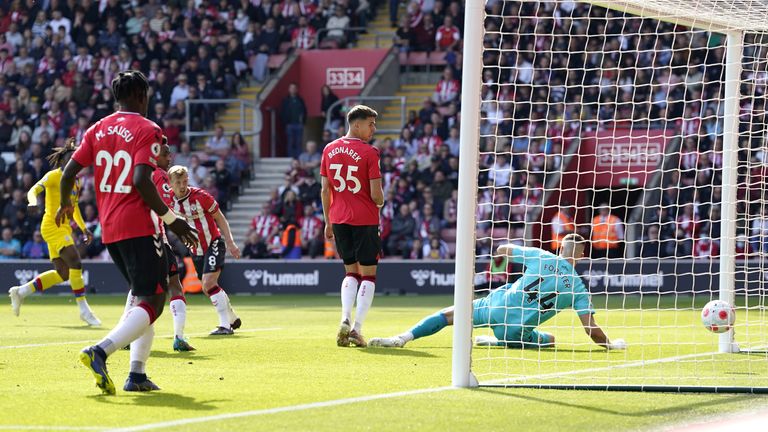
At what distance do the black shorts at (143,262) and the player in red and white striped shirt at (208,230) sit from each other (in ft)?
15.4

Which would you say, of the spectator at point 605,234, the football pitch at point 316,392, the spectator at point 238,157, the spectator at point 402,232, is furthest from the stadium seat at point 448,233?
the football pitch at point 316,392

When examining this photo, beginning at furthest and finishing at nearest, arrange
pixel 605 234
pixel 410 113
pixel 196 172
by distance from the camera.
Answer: pixel 410 113
pixel 196 172
pixel 605 234

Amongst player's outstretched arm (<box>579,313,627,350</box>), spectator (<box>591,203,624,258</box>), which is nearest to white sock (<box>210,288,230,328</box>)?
player's outstretched arm (<box>579,313,627,350</box>)

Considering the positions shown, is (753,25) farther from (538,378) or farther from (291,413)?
(291,413)

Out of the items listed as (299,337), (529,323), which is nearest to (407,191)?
(299,337)

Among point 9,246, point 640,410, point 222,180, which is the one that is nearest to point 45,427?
point 640,410

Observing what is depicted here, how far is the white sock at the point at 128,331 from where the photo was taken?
25.2ft

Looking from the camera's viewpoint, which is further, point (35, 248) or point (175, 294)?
point (35, 248)

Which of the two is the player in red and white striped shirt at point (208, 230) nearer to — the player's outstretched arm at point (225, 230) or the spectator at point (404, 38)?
the player's outstretched arm at point (225, 230)

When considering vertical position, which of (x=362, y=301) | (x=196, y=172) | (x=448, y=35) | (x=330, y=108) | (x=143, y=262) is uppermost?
(x=448, y=35)

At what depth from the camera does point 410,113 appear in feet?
93.9

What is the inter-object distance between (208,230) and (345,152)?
2.40 m

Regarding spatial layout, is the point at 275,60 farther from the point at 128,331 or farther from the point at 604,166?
the point at 128,331

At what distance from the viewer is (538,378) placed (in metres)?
8.82
